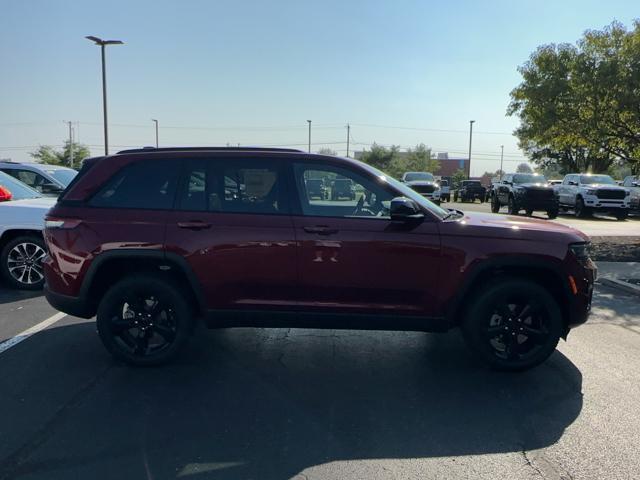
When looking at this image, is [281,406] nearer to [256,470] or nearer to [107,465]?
[256,470]

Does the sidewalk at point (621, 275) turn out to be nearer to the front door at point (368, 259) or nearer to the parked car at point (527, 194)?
the front door at point (368, 259)

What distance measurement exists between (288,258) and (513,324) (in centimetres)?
202

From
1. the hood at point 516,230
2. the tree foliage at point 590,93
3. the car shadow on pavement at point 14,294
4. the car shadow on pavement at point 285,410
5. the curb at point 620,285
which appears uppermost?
the tree foliage at point 590,93

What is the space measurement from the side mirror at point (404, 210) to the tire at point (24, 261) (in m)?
5.49

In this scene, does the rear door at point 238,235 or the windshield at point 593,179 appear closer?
the rear door at point 238,235

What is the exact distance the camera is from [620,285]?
26.1 feet

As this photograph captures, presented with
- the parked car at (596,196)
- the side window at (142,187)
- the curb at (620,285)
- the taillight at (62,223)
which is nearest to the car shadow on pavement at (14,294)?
the taillight at (62,223)

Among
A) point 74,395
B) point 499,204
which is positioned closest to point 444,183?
point 499,204

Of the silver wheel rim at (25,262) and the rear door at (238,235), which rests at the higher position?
the rear door at (238,235)

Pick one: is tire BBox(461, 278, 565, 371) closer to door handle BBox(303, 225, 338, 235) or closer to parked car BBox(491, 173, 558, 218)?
door handle BBox(303, 225, 338, 235)

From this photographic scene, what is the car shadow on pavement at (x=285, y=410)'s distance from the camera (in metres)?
3.12

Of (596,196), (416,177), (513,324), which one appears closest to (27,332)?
(513,324)

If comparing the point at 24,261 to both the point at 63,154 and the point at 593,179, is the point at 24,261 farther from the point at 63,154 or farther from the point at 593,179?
the point at 63,154

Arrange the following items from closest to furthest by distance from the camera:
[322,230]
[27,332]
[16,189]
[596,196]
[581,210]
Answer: [322,230] < [27,332] < [16,189] < [596,196] < [581,210]
